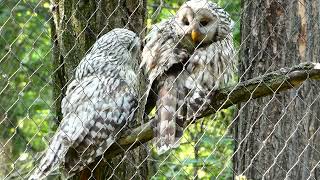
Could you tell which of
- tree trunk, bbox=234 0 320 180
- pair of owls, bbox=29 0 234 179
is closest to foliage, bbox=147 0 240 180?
tree trunk, bbox=234 0 320 180

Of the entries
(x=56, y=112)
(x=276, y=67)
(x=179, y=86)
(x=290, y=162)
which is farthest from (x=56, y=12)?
(x=290, y=162)

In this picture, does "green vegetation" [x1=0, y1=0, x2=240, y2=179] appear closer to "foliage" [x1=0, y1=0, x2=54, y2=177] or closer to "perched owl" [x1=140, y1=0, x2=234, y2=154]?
"foliage" [x1=0, y1=0, x2=54, y2=177]

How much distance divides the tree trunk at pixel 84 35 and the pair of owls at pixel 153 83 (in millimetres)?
69

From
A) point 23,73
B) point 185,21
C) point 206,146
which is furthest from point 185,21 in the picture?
point 23,73

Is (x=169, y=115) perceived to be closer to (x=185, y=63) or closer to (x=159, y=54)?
(x=185, y=63)

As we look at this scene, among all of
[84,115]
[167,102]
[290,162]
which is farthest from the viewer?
[290,162]

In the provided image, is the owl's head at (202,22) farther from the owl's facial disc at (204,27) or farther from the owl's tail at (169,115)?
the owl's tail at (169,115)

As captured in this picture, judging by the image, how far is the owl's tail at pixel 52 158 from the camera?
3655 millimetres

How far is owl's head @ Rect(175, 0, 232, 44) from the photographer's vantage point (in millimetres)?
3883

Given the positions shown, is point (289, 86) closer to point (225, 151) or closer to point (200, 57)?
point (200, 57)

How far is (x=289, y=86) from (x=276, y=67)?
41.6 inches

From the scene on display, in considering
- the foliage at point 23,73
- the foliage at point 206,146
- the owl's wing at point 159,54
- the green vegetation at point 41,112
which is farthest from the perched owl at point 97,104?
the foliage at point 23,73

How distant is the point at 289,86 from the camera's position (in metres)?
3.34

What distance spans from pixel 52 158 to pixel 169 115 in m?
0.70
